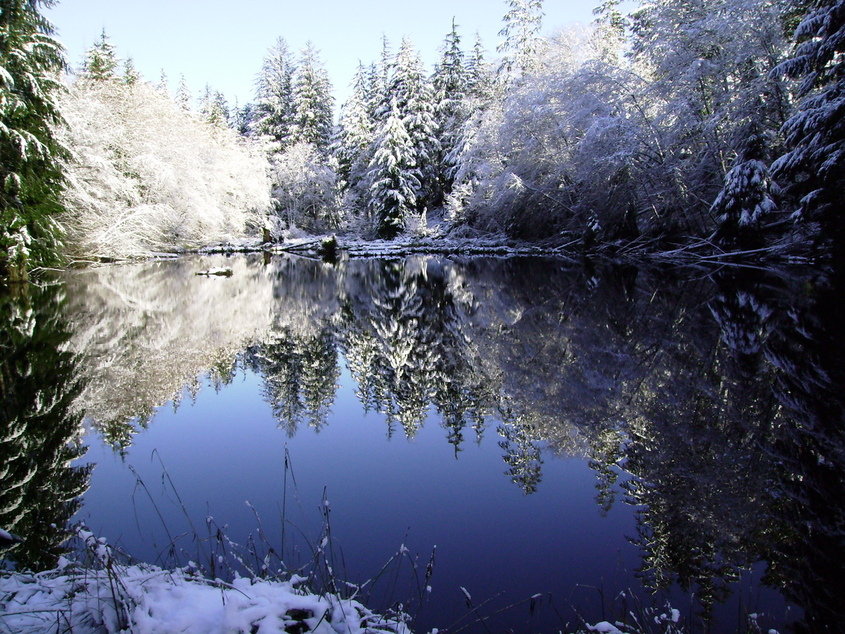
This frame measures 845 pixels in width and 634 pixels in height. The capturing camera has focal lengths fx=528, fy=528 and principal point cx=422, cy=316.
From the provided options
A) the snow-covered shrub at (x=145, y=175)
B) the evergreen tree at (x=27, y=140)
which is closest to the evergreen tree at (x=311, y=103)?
the snow-covered shrub at (x=145, y=175)

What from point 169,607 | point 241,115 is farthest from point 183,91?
point 169,607

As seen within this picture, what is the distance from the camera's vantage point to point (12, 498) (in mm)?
3715

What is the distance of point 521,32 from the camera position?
36656mm

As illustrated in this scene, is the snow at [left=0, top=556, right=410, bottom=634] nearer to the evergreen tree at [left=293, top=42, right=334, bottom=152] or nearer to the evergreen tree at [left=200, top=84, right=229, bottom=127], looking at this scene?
the evergreen tree at [left=293, top=42, right=334, bottom=152]

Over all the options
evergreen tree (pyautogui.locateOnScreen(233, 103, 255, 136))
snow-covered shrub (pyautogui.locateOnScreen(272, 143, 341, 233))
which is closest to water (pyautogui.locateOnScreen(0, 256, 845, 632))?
snow-covered shrub (pyautogui.locateOnScreen(272, 143, 341, 233))

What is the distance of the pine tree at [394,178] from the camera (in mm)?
38469

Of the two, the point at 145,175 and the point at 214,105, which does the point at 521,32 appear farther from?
the point at 214,105

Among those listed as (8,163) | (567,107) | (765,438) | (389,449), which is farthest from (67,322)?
A: (567,107)

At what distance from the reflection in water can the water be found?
0.02 m

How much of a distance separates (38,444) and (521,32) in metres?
39.5

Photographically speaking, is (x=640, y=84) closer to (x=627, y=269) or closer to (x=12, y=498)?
(x=627, y=269)

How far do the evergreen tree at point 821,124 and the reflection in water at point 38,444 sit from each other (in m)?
15.6

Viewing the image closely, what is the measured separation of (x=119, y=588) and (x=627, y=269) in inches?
760

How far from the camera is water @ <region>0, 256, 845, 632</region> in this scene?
9.53ft
